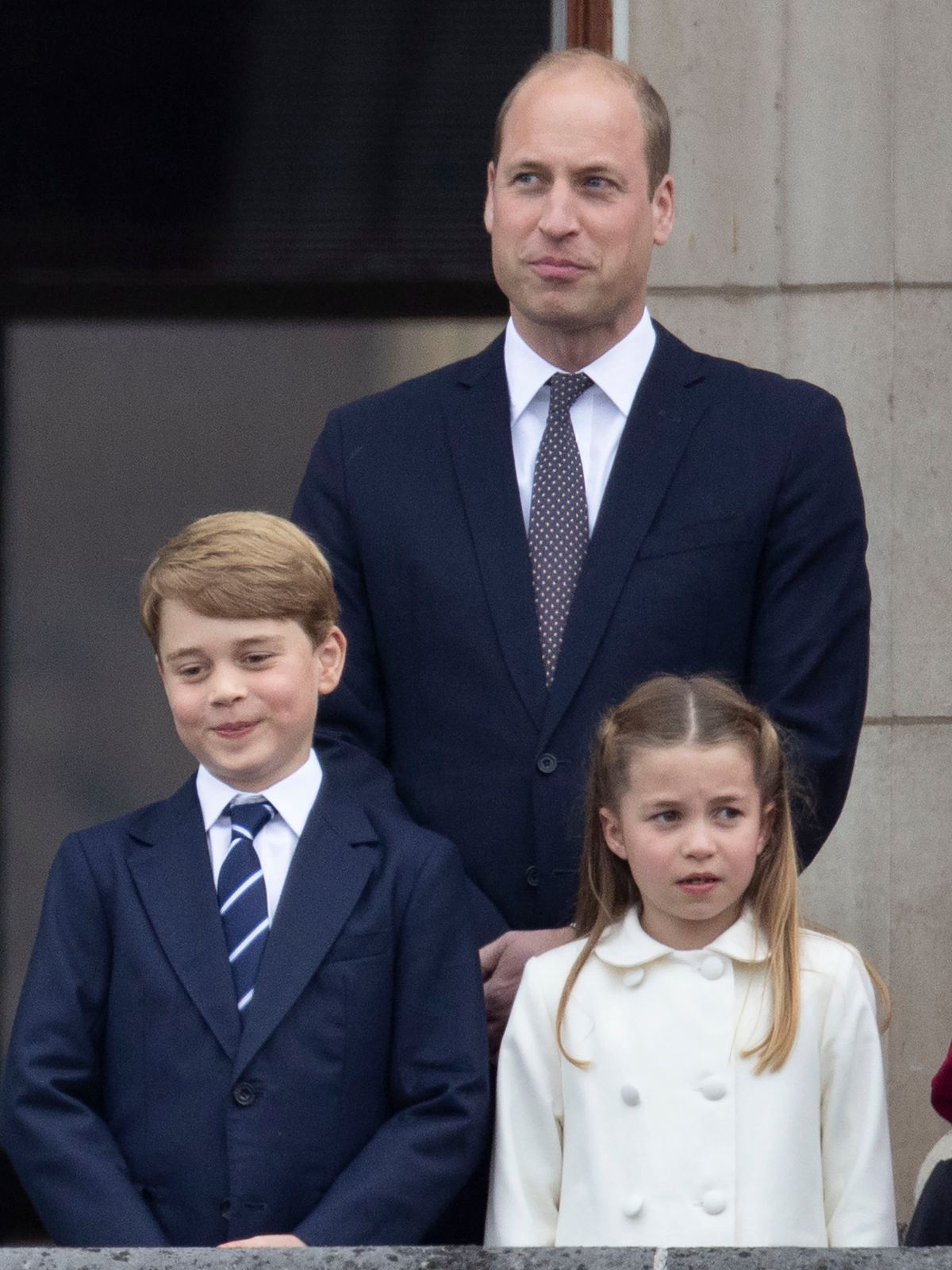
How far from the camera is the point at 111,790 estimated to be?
5836 millimetres

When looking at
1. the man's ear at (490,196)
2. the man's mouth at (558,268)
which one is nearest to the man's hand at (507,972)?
the man's mouth at (558,268)

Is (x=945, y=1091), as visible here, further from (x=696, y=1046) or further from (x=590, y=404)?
(x=590, y=404)

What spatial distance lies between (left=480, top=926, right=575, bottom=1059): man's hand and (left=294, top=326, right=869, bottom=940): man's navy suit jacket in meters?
0.09

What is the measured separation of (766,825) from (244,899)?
73cm

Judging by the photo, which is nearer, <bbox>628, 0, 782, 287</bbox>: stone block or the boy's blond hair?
the boy's blond hair

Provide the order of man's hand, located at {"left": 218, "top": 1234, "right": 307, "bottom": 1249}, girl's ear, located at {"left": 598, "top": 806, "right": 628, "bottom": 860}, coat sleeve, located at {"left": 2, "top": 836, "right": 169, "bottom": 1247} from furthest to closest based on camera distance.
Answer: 1. girl's ear, located at {"left": 598, "top": 806, "right": 628, "bottom": 860}
2. coat sleeve, located at {"left": 2, "top": 836, "right": 169, "bottom": 1247}
3. man's hand, located at {"left": 218, "top": 1234, "right": 307, "bottom": 1249}

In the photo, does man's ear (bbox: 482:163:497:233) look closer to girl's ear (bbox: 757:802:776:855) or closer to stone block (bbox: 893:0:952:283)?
girl's ear (bbox: 757:802:776:855)

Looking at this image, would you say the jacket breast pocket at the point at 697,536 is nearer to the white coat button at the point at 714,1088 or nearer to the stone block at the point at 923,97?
the white coat button at the point at 714,1088

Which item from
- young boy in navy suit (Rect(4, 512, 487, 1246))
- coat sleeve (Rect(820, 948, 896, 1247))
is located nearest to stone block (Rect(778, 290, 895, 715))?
coat sleeve (Rect(820, 948, 896, 1247))

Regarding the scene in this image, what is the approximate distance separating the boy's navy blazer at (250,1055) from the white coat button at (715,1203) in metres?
0.31

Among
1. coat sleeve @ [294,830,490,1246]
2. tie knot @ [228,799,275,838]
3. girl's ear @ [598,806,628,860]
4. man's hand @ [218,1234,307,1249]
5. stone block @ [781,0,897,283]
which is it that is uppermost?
stone block @ [781,0,897,283]

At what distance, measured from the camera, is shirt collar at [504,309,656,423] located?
11.8 ft

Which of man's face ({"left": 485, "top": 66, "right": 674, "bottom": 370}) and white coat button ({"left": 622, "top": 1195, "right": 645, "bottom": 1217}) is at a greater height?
man's face ({"left": 485, "top": 66, "right": 674, "bottom": 370})

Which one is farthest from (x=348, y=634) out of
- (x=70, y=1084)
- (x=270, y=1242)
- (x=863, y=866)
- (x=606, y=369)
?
(x=863, y=866)
